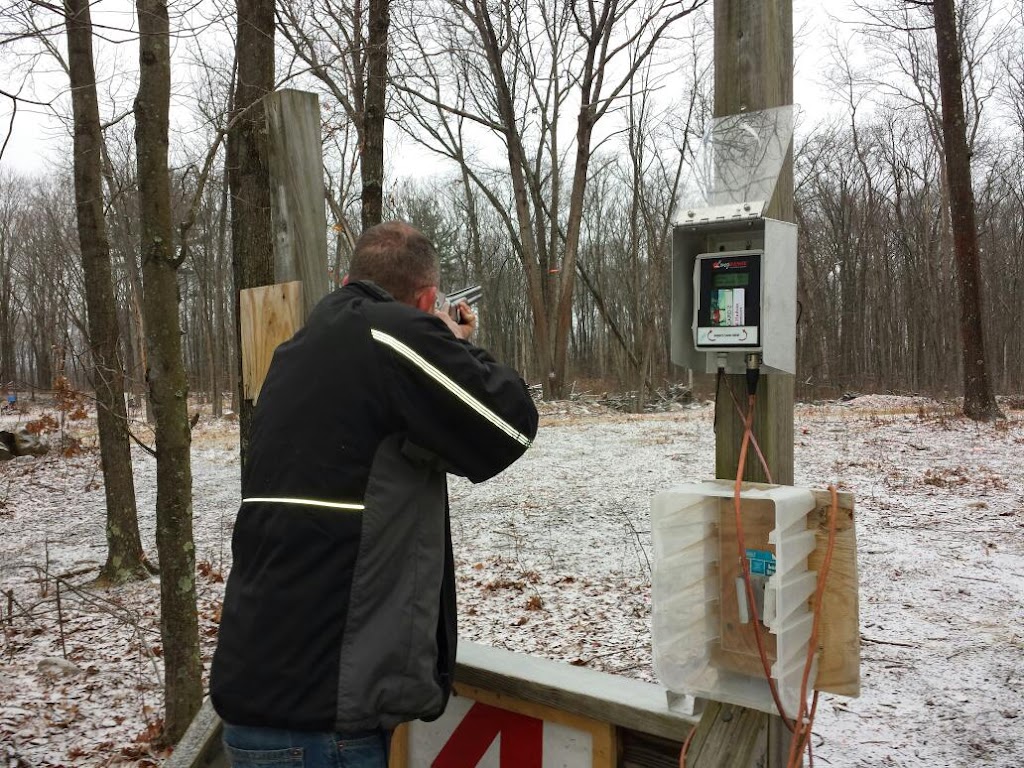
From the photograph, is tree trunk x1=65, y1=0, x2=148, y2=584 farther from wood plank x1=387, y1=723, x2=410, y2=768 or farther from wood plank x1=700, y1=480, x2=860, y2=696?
wood plank x1=700, y1=480, x2=860, y2=696

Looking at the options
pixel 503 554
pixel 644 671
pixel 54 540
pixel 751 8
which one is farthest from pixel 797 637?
pixel 54 540

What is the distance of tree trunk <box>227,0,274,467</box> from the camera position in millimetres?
4230

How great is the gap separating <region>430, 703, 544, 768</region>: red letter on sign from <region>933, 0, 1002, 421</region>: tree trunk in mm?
13138

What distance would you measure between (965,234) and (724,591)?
13.3 m

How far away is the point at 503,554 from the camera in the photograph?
737 cm

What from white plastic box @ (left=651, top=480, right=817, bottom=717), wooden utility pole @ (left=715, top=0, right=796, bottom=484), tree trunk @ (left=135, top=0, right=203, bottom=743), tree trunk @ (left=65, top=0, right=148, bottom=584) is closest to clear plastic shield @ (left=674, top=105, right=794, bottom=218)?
wooden utility pole @ (left=715, top=0, right=796, bottom=484)

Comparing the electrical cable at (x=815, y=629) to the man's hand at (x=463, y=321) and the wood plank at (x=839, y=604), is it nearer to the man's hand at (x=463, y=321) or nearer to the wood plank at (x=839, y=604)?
the wood plank at (x=839, y=604)

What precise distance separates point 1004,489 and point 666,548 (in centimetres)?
784

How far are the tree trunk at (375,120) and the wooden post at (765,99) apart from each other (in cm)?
427

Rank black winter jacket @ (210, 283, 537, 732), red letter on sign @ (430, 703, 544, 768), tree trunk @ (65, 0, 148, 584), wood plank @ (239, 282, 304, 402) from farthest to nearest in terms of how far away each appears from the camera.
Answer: tree trunk @ (65, 0, 148, 584) → wood plank @ (239, 282, 304, 402) → red letter on sign @ (430, 703, 544, 768) → black winter jacket @ (210, 283, 537, 732)

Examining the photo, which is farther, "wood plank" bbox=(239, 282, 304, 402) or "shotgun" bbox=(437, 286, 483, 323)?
"wood plank" bbox=(239, 282, 304, 402)

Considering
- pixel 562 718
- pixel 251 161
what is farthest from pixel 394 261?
pixel 251 161

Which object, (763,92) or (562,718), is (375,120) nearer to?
(763,92)

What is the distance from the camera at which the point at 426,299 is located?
211 centimetres
